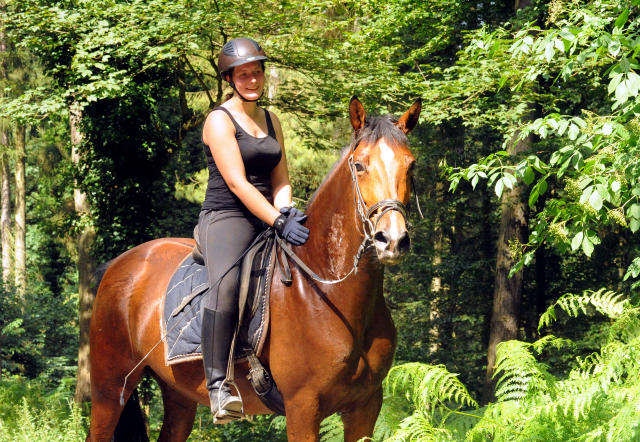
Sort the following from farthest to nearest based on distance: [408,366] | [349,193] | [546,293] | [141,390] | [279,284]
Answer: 1. [546,293]
2. [141,390]
3. [408,366]
4. [279,284]
5. [349,193]

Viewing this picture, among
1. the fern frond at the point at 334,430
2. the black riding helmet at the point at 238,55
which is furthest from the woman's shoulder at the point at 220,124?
the fern frond at the point at 334,430

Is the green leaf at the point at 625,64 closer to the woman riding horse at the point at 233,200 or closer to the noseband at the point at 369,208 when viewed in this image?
the noseband at the point at 369,208

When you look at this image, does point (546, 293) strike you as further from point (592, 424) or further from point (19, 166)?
point (19, 166)

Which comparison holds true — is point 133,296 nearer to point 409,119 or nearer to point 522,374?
point 409,119

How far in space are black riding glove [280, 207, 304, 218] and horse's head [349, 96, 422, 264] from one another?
49 centimetres

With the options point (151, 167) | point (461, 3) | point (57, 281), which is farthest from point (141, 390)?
point (57, 281)

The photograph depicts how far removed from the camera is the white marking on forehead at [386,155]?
9.28ft

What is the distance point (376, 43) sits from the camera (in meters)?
10.2

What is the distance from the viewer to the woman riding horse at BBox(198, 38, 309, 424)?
3.28 m

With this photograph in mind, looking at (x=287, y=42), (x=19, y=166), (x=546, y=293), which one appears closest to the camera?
(x=287, y=42)

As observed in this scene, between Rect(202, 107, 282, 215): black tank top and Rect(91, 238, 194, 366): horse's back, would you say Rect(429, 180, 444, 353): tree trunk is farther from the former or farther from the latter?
Rect(202, 107, 282, 215): black tank top

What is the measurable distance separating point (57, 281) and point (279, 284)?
25.9 metres

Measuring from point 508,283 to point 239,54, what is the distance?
9.12 metres

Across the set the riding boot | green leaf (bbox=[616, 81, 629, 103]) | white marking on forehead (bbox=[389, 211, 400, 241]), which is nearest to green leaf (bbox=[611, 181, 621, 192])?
green leaf (bbox=[616, 81, 629, 103])
